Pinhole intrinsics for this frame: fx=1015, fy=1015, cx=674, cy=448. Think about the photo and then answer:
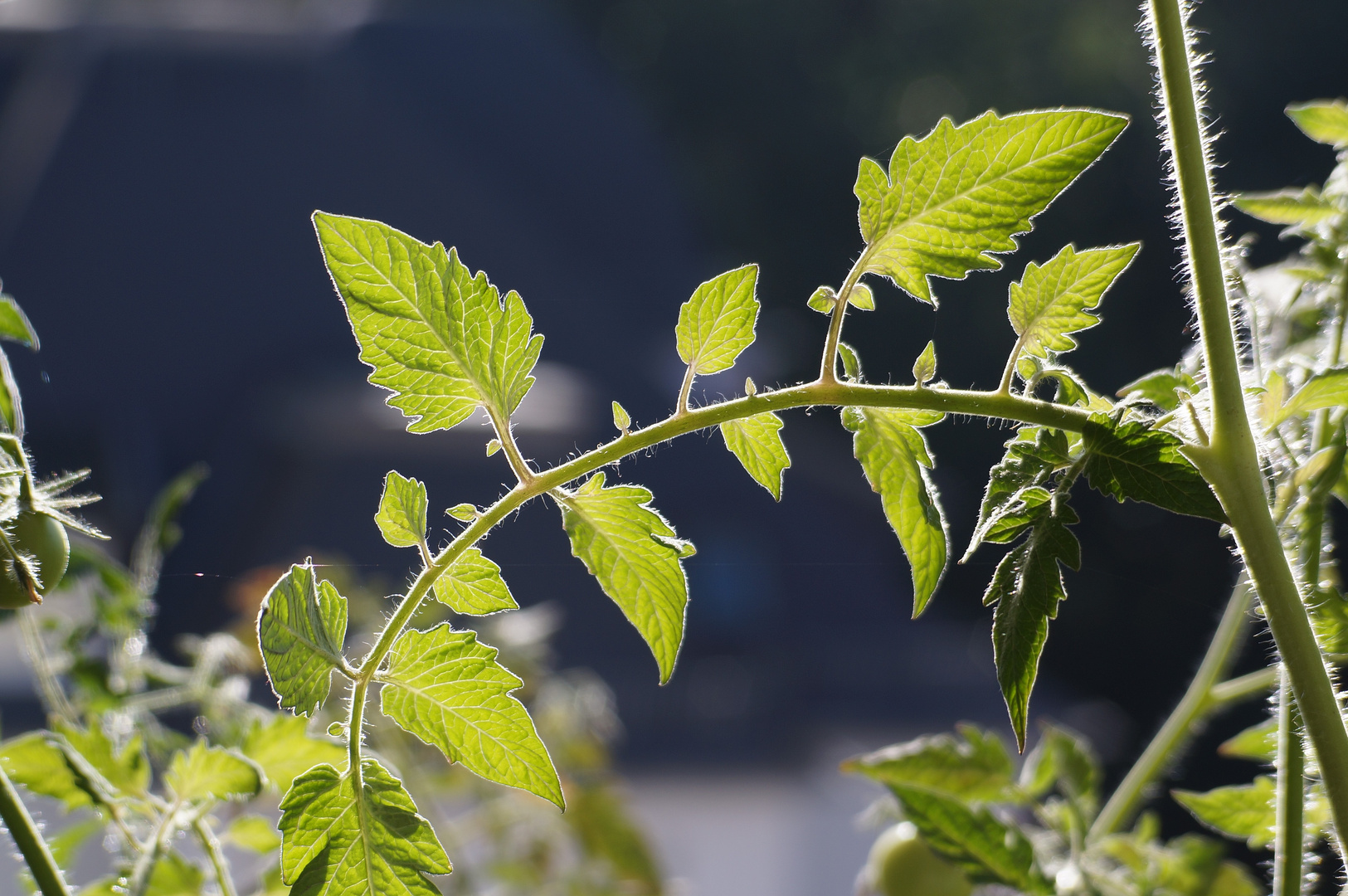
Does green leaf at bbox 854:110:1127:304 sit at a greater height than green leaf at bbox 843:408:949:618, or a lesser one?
greater

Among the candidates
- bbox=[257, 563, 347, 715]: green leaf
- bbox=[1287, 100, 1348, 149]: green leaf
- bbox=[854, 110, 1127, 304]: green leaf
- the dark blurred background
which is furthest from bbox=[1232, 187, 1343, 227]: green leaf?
the dark blurred background

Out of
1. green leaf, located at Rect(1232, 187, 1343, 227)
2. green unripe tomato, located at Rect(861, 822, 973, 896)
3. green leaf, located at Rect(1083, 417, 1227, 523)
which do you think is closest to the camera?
green leaf, located at Rect(1083, 417, 1227, 523)

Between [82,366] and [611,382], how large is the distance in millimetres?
1517

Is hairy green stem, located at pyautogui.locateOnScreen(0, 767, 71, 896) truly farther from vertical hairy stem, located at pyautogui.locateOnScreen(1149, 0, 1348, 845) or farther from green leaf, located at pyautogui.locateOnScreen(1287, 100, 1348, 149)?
green leaf, located at pyautogui.locateOnScreen(1287, 100, 1348, 149)

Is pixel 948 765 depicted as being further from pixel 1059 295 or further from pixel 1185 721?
pixel 1059 295

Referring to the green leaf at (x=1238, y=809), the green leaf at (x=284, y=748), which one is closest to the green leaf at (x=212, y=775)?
the green leaf at (x=284, y=748)

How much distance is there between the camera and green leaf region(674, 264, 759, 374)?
178 mm

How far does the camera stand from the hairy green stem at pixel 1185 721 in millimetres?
299

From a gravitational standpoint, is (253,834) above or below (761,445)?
below

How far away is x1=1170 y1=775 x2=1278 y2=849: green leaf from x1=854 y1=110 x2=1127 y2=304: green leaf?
0.59 feet

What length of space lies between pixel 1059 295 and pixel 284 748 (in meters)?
0.20

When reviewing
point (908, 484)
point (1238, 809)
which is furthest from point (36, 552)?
point (1238, 809)

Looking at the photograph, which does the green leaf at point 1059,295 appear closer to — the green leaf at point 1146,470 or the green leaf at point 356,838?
the green leaf at point 1146,470

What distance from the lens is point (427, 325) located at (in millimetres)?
→ 163
